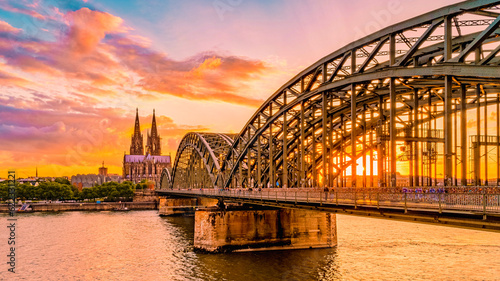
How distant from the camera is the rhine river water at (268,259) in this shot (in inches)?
1700

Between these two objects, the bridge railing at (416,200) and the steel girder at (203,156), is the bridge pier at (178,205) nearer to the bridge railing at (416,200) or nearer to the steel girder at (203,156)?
the steel girder at (203,156)

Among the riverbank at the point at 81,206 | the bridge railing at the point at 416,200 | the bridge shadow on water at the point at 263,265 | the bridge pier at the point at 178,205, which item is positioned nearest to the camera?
the bridge railing at the point at 416,200

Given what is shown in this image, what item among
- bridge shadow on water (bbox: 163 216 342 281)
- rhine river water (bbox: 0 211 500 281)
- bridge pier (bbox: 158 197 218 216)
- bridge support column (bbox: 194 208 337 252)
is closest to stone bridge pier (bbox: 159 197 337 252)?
bridge support column (bbox: 194 208 337 252)

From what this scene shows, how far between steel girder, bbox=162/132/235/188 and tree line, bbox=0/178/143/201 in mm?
30695

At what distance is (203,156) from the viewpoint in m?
116

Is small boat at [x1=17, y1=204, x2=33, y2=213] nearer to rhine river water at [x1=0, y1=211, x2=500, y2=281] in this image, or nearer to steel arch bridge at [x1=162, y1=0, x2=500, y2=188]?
rhine river water at [x1=0, y1=211, x2=500, y2=281]

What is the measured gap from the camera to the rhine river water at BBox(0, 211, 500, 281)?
142 ft

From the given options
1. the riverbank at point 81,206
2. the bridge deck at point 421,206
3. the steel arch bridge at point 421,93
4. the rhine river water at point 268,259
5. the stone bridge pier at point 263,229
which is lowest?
the riverbank at point 81,206

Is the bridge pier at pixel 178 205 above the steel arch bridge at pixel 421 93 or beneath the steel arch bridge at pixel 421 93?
beneath

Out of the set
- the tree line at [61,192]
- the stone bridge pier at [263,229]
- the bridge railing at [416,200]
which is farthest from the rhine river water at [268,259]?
the tree line at [61,192]

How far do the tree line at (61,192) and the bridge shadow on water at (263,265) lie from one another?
12924 centimetres

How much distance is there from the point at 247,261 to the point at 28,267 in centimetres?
2168

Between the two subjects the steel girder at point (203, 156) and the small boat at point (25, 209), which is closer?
the steel girder at point (203, 156)

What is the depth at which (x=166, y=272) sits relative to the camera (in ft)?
151
